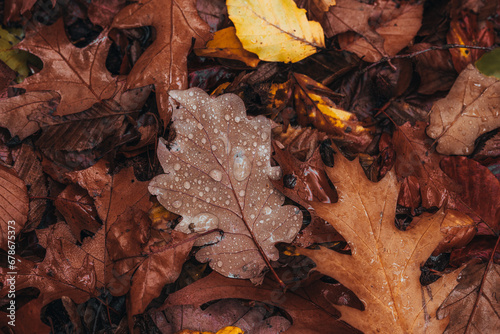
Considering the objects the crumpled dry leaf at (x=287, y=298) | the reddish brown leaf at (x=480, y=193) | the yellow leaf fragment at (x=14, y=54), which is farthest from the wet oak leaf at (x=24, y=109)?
the reddish brown leaf at (x=480, y=193)

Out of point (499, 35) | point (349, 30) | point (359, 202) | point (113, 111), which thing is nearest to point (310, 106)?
point (349, 30)

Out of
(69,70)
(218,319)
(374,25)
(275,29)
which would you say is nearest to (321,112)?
(275,29)

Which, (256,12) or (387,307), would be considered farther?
(256,12)

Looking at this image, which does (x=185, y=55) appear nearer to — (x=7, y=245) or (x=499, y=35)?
(x=7, y=245)

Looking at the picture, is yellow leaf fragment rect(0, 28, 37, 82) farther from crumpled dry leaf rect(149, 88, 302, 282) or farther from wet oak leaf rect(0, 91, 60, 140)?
crumpled dry leaf rect(149, 88, 302, 282)

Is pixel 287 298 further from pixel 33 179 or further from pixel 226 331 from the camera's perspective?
pixel 33 179

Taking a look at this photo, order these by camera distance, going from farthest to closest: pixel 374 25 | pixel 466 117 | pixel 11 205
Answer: pixel 374 25 < pixel 466 117 < pixel 11 205

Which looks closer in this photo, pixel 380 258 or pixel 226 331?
pixel 380 258
